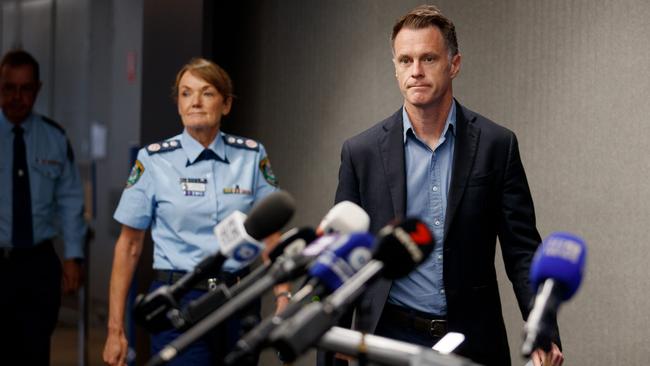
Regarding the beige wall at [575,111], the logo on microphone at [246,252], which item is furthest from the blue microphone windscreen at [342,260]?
the beige wall at [575,111]

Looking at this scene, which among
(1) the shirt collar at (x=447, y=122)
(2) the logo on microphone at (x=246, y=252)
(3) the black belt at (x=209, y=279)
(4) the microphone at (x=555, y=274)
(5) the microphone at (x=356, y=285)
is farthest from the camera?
(3) the black belt at (x=209, y=279)

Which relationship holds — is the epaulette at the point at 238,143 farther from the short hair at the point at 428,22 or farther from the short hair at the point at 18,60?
the short hair at the point at 18,60

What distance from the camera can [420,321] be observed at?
2303 mm

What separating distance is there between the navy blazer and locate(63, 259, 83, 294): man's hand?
7.34ft

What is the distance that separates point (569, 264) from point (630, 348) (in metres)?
1.89

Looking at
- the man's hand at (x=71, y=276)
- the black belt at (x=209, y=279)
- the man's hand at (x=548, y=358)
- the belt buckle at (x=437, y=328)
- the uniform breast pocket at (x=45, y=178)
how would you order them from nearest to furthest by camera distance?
1. the man's hand at (x=548, y=358)
2. the belt buckle at (x=437, y=328)
3. the black belt at (x=209, y=279)
4. the man's hand at (x=71, y=276)
5. the uniform breast pocket at (x=45, y=178)

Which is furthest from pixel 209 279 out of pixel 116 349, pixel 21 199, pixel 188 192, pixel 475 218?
pixel 21 199

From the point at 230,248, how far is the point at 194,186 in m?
1.52

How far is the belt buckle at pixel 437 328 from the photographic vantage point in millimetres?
2297

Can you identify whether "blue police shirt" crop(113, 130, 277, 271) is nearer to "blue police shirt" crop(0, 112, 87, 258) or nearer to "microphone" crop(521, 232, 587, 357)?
"blue police shirt" crop(0, 112, 87, 258)

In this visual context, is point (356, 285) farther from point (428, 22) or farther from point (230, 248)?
point (428, 22)

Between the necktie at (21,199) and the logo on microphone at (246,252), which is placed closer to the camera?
the logo on microphone at (246,252)

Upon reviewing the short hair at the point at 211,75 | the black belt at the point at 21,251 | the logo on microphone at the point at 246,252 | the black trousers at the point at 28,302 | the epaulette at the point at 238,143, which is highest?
the short hair at the point at 211,75

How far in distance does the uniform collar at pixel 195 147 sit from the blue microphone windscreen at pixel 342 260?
1.71 m
